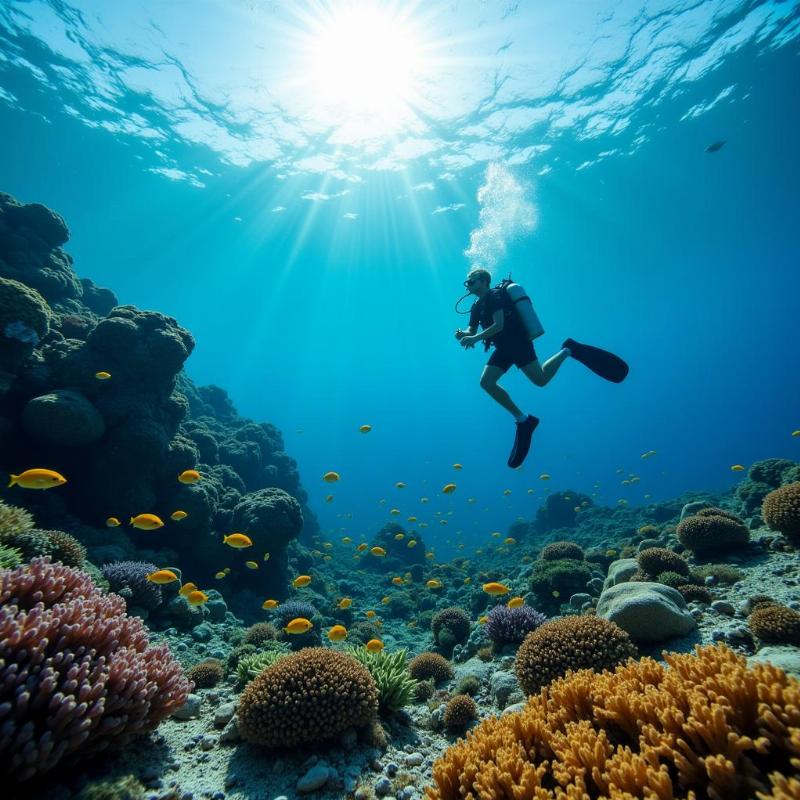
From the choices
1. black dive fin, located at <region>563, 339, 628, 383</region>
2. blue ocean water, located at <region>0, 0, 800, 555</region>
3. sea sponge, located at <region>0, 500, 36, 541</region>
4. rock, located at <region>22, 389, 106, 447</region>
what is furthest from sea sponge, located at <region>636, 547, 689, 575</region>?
blue ocean water, located at <region>0, 0, 800, 555</region>

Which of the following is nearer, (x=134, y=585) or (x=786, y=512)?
(x=786, y=512)

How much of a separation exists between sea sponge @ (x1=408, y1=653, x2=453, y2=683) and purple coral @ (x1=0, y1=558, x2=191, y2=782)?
443cm

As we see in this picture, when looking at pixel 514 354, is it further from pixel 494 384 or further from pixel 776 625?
pixel 776 625

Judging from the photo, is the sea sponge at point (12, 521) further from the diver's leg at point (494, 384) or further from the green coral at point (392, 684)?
the diver's leg at point (494, 384)

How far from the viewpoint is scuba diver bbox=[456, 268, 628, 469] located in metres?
8.02

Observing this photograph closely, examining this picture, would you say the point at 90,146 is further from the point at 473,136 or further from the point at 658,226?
the point at 658,226

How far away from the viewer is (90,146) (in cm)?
3284

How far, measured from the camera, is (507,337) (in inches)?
324

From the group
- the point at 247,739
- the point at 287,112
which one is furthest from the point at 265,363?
the point at 247,739

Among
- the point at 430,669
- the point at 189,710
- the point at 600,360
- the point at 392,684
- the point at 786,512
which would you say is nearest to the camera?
the point at 189,710

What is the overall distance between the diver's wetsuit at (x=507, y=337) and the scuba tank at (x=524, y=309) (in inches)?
3.2

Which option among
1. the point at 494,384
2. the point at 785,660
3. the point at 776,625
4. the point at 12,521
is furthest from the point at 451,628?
the point at 12,521

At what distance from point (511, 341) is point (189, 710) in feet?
25.7

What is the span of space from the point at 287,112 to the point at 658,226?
41823 mm
